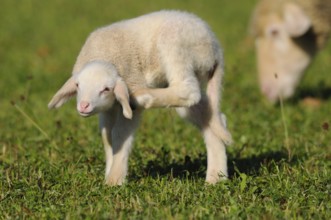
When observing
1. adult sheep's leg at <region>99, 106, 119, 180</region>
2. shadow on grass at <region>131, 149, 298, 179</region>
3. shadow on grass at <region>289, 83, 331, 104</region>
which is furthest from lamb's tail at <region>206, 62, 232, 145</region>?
shadow on grass at <region>289, 83, 331, 104</region>

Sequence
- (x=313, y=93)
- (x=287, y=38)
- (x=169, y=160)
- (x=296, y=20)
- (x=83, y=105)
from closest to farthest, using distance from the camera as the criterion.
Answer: (x=83, y=105), (x=169, y=160), (x=296, y=20), (x=287, y=38), (x=313, y=93)

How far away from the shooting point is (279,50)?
9523 mm

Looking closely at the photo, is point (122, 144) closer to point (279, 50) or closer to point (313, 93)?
point (279, 50)

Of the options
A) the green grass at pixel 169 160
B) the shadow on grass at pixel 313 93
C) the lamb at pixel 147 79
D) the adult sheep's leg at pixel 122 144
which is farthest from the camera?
the shadow on grass at pixel 313 93

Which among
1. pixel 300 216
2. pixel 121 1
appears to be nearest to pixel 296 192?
pixel 300 216

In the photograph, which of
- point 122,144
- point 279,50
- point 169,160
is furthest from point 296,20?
point 122,144

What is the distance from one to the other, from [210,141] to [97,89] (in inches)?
44.1

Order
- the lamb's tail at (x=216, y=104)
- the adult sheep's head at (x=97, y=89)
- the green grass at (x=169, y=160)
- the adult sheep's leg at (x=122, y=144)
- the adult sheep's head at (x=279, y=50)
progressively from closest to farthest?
1. the green grass at (x=169, y=160)
2. the adult sheep's head at (x=97, y=89)
3. the adult sheep's leg at (x=122, y=144)
4. the lamb's tail at (x=216, y=104)
5. the adult sheep's head at (x=279, y=50)

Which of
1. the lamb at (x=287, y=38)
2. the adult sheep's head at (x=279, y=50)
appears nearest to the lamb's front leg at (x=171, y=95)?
the lamb at (x=287, y=38)

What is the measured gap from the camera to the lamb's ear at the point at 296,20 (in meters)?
8.77

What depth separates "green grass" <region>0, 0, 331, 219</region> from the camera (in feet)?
13.6

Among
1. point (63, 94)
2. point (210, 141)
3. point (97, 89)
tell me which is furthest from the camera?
point (210, 141)

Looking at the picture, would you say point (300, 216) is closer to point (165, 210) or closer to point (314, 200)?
point (314, 200)

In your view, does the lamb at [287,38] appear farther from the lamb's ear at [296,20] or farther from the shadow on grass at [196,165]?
the shadow on grass at [196,165]
